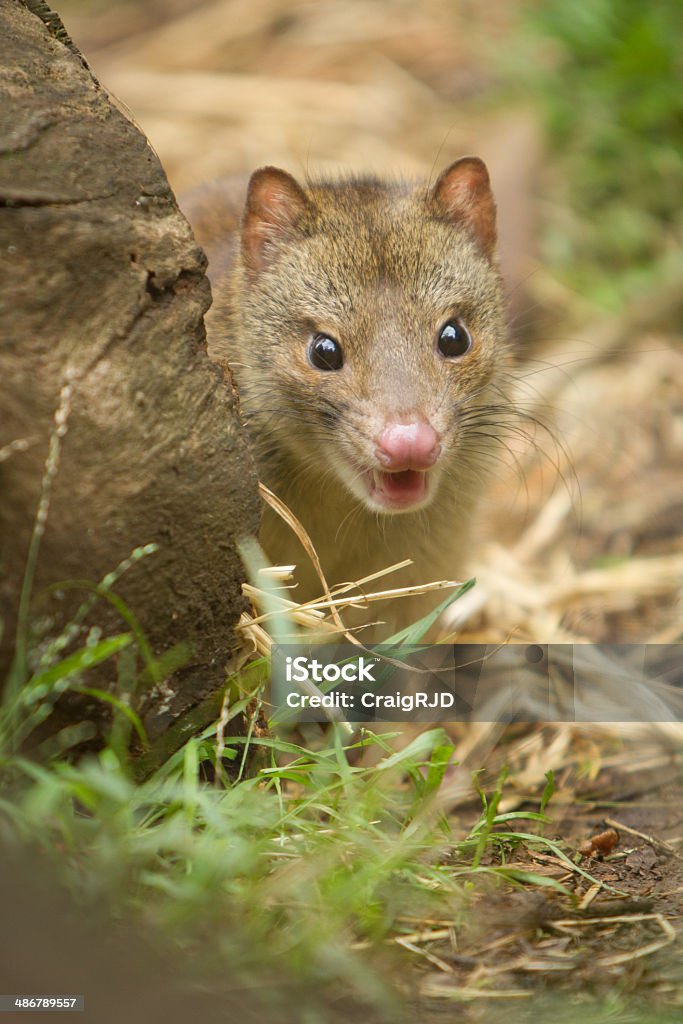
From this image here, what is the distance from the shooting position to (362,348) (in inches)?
174

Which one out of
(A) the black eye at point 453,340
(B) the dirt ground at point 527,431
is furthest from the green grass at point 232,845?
(A) the black eye at point 453,340

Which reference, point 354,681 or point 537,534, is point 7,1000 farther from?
point 537,534

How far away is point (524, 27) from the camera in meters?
10.2

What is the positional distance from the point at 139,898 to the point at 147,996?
370mm

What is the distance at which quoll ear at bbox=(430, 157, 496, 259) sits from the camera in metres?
4.91

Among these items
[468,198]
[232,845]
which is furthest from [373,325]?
[232,845]

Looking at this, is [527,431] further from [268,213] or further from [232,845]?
[232,845]

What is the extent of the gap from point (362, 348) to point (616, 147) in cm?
566

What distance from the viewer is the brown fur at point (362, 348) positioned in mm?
4422

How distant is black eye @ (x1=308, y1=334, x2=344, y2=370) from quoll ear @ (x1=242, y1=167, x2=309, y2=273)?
51cm

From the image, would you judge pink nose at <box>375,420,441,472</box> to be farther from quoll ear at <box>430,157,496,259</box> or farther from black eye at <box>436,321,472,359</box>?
quoll ear at <box>430,157,496,259</box>

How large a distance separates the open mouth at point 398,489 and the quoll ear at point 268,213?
1.18 metres

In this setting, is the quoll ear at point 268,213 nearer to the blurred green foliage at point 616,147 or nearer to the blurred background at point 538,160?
the blurred background at point 538,160

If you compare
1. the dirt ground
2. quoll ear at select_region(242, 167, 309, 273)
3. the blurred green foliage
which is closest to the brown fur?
quoll ear at select_region(242, 167, 309, 273)
